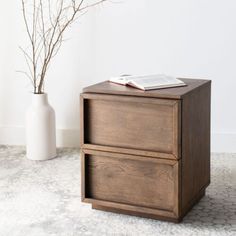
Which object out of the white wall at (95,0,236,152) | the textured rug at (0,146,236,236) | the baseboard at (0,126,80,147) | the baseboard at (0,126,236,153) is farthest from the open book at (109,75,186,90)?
the baseboard at (0,126,80,147)

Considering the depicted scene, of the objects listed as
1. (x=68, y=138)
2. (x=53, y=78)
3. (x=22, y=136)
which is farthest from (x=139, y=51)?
(x=22, y=136)

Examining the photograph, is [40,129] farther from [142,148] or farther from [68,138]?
[142,148]

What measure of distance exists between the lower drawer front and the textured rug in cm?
9

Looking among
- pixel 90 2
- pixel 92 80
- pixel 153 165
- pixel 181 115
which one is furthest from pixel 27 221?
pixel 90 2

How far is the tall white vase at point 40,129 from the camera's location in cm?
349

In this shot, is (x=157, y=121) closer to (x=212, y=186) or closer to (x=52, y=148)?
(x=212, y=186)

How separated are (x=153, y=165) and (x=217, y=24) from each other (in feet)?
4.20

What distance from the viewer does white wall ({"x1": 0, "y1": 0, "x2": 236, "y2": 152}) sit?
3463mm

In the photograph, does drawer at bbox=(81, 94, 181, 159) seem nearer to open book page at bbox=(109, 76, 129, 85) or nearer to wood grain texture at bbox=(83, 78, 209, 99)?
wood grain texture at bbox=(83, 78, 209, 99)

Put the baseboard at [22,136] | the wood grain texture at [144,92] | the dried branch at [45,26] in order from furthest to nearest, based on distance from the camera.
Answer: the baseboard at [22,136], the dried branch at [45,26], the wood grain texture at [144,92]

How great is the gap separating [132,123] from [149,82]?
0.20 meters

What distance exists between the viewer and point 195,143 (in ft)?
8.54

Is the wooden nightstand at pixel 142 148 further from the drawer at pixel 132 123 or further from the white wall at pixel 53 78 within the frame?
the white wall at pixel 53 78

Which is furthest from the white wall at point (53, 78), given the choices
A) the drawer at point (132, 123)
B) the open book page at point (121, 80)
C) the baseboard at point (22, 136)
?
the drawer at point (132, 123)
